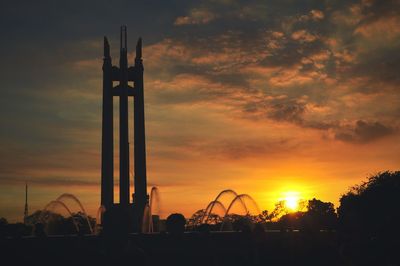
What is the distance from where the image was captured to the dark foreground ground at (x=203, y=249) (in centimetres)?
3095

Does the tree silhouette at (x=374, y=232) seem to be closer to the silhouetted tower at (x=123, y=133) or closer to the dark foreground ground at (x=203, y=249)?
the dark foreground ground at (x=203, y=249)

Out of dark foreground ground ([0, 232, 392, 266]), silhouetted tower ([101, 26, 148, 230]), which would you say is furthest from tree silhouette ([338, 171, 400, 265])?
silhouetted tower ([101, 26, 148, 230])

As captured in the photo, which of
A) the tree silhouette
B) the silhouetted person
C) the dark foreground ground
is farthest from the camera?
the tree silhouette

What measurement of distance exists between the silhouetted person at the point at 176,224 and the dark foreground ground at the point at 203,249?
322 millimetres

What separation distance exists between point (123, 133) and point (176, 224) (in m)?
36.8

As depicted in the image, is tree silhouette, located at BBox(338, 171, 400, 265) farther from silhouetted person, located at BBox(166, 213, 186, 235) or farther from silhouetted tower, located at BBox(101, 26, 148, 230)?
silhouetted tower, located at BBox(101, 26, 148, 230)

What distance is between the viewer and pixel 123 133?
69.6 m

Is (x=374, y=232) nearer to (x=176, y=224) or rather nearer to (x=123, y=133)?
(x=176, y=224)

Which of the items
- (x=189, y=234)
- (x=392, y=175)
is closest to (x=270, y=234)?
(x=189, y=234)

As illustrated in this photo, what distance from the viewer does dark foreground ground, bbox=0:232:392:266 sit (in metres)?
30.9

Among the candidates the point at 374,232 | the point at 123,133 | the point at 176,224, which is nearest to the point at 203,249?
the point at 176,224

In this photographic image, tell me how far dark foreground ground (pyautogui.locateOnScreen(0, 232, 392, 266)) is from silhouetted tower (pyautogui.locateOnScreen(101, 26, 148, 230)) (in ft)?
102

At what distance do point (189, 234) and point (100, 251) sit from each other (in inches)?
230

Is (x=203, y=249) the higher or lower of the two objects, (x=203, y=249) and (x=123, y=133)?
the lower
